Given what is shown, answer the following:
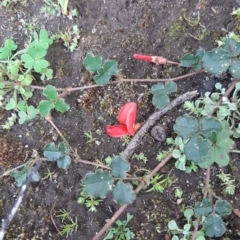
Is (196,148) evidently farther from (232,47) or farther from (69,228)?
(69,228)

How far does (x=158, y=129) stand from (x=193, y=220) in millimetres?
460

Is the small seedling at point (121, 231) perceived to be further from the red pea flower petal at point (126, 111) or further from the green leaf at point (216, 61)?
the green leaf at point (216, 61)

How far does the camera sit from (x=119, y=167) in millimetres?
2043

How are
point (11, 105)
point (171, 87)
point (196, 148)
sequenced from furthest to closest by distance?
point (11, 105), point (171, 87), point (196, 148)

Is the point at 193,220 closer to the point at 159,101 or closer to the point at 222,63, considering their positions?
Answer: the point at 159,101

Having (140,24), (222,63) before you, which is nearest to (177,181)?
(222,63)

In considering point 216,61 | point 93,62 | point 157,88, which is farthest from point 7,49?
point 216,61

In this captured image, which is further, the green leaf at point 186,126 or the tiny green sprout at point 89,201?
the tiny green sprout at point 89,201

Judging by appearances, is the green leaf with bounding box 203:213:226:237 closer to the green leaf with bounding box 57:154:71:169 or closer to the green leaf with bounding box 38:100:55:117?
the green leaf with bounding box 57:154:71:169

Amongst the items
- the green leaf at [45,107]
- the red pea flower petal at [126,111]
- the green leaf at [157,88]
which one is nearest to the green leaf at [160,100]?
the green leaf at [157,88]

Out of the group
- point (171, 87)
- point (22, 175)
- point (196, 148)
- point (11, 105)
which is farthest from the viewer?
point (11, 105)

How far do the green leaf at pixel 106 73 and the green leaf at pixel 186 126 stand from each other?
380 mm

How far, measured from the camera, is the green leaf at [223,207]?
2.07 metres

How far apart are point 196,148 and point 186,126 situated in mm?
106
